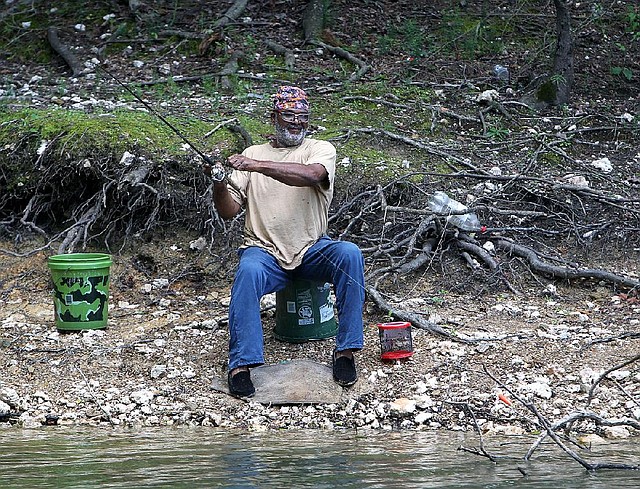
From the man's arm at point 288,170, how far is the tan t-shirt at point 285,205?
0.19 feet

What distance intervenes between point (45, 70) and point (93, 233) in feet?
9.16

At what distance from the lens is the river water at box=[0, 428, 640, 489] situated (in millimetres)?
3648

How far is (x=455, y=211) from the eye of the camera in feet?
20.5

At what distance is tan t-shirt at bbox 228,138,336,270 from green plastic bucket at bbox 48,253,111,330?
94cm

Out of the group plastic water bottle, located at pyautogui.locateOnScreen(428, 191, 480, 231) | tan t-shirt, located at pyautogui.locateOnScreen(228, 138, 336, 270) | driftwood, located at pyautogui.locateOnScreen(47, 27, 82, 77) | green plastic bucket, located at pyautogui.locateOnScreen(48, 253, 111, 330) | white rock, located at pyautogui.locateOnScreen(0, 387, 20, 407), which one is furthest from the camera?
driftwood, located at pyautogui.locateOnScreen(47, 27, 82, 77)

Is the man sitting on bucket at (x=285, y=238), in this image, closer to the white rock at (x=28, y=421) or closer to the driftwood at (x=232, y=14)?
the white rock at (x=28, y=421)

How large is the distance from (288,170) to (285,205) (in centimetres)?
27

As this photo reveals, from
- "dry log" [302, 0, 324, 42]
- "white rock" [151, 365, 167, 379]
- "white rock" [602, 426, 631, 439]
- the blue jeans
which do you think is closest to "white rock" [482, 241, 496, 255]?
the blue jeans

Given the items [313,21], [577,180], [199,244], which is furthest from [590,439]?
[313,21]

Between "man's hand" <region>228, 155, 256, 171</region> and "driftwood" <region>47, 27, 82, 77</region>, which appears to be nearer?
"man's hand" <region>228, 155, 256, 171</region>

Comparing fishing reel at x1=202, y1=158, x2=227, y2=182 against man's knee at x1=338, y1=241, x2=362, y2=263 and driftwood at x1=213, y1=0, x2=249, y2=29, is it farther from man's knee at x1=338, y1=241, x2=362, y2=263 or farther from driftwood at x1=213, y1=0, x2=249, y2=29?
driftwood at x1=213, y1=0, x2=249, y2=29

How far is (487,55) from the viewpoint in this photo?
9.31 meters

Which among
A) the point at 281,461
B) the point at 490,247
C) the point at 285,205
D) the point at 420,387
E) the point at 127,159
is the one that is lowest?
the point at 281,461

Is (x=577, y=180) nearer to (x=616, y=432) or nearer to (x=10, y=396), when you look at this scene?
(x=616, y=432)
